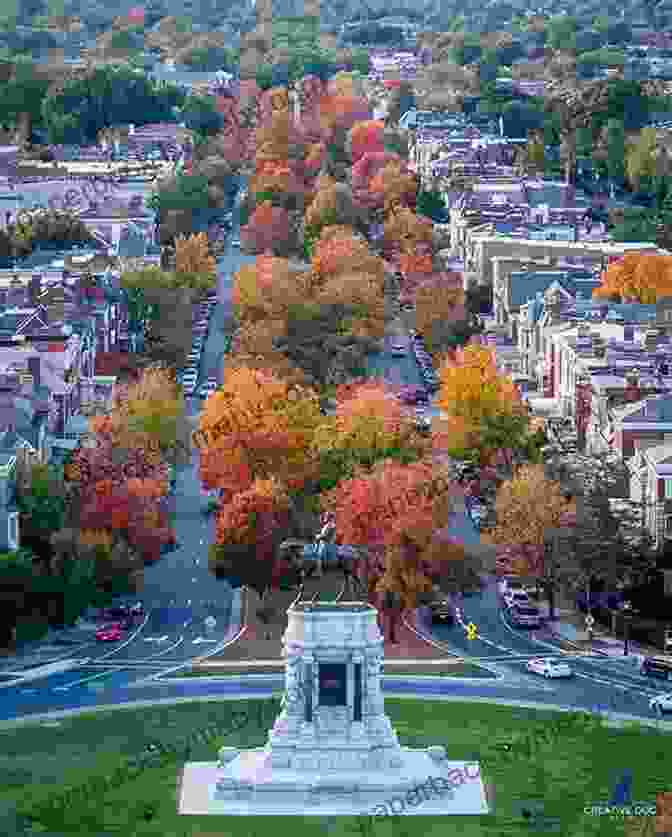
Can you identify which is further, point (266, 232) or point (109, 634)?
point (266, 232)

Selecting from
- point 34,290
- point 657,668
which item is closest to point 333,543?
point 657,668

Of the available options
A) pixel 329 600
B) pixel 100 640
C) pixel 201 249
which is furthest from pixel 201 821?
pixel 201 249

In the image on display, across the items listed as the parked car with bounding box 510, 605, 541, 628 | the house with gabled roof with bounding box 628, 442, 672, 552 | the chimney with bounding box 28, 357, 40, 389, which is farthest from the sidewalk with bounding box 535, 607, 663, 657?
the chimney with bounding box 28, 357, 40, 389

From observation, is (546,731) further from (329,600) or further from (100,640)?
(100,640)

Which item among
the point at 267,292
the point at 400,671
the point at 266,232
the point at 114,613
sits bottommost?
the point at 266,232

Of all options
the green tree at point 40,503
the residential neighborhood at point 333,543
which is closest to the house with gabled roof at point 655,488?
the residential neighborhood at point 333,543

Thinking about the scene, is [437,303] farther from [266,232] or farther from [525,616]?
[525,616]
